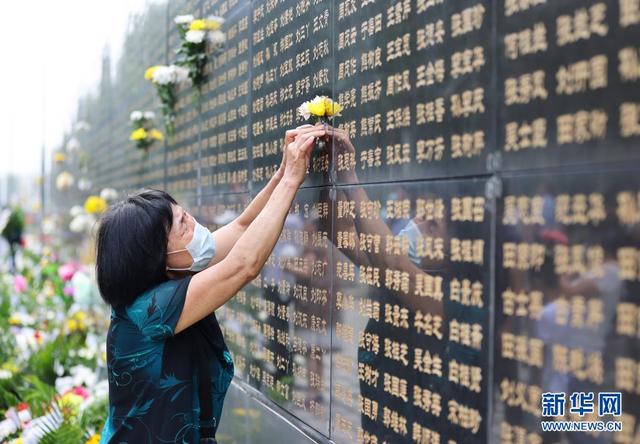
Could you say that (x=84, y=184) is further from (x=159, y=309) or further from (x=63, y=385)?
(x=159, y=309)

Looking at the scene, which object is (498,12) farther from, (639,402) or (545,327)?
(639,402)

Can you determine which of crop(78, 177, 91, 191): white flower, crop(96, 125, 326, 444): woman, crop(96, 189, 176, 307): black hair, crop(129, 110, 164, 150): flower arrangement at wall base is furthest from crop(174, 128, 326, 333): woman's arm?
crop(78, 177, 91, 191): white flower

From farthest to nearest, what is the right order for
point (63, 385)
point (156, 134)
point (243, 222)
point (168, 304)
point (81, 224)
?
point (81, 224)
point (156, 134)
point (63, 385)
point (243, 222)
point (168, 304)

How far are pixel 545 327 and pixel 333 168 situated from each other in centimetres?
131

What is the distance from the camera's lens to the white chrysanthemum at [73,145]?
36.9ft

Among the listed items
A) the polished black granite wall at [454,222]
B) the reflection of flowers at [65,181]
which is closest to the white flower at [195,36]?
the polished black granite wall at [454,222]

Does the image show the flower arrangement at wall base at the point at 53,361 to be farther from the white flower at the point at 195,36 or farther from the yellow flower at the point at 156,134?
the white flower at the point at 195,36

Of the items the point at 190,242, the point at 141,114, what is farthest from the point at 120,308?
the point at 141,114

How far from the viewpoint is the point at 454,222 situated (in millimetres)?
2070

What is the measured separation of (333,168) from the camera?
288cm

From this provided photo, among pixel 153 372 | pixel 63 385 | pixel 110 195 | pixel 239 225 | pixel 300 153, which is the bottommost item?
pixel 63 385

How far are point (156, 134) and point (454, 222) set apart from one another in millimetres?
4455

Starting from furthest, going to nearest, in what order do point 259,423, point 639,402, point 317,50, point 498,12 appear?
point 259,423 → point 317,50 → point 498,12 → point 639,402

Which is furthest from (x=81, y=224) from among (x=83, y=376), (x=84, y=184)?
(x=83, y=376)
